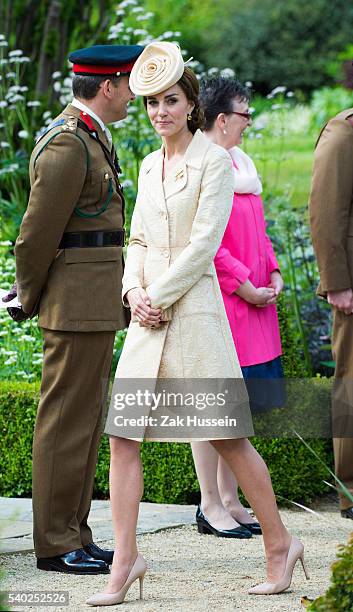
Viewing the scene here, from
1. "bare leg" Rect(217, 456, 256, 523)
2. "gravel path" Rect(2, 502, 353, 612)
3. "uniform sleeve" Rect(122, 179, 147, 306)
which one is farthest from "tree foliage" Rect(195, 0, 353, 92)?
"uniform sleeve" Rect(122, 179, 147, 306)

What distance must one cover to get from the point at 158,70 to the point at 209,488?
1905 millimetres

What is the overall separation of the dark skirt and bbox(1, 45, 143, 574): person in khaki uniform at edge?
2.86 feet

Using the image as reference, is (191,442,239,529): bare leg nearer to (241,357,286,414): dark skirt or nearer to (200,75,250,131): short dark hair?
(241,357,286,414): dark skirt

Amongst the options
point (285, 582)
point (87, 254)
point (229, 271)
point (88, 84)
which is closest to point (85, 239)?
point (87, 254)

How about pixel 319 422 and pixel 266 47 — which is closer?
pixel 319 422

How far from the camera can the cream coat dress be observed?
4.03m

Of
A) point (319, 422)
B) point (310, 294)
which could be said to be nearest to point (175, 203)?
point (319, 422)

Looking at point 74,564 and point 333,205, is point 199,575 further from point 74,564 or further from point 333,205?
point 333,205

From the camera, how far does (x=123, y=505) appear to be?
4.01m

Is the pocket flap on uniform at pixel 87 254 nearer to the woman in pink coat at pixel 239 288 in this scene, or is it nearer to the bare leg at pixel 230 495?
the woman in pink coat at pixel 239 288

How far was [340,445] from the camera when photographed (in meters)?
5.70

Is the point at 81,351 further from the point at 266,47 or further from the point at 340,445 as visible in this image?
the point at 266,47

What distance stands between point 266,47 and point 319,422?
23232 mm

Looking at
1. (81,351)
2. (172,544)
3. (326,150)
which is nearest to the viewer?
(81,351)
